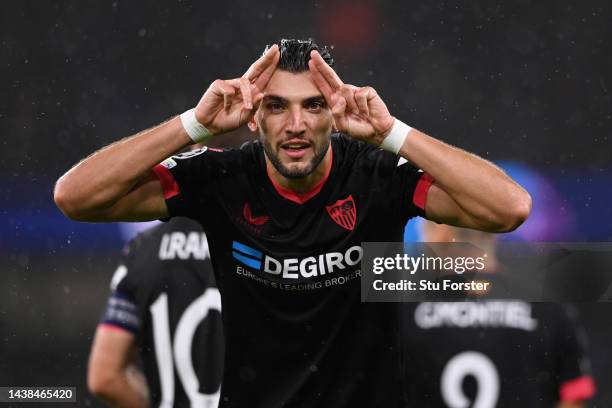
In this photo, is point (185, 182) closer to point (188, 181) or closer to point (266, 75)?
point (188, 181)

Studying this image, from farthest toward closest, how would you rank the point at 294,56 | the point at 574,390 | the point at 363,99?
the point at 574,390, the point at 294,56, the point at 363,99

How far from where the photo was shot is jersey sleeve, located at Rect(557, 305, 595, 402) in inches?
221

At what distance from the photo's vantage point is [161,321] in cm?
552

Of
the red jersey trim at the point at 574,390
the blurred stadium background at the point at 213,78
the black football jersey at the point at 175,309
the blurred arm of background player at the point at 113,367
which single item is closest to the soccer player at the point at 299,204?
the black football jersey at the point at 175,309

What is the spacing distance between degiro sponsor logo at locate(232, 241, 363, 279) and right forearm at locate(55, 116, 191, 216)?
1.86 ft

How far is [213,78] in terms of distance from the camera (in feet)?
29.1

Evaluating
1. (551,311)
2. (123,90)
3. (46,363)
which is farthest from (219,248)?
(123,90)

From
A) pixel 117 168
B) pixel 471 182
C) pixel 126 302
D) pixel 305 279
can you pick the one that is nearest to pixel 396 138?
pixel 471 182

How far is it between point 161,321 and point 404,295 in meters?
1.31

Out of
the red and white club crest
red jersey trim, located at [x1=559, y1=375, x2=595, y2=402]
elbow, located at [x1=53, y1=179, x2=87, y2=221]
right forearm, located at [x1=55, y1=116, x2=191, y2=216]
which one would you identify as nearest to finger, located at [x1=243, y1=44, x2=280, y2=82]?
right forearm, located at [x1=55, y1=116, x2=191, y2=216]

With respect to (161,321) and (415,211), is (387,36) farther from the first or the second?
(415,211)

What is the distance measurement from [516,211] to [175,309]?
2.13 meters

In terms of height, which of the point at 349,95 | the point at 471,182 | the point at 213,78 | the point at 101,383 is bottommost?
the point at 101,383

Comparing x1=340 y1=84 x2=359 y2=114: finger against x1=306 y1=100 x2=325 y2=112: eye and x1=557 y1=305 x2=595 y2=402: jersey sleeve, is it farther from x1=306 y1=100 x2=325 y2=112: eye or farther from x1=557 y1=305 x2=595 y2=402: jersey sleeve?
x1=557 y1=305 x2=595 y2=402: jersey sleeve
